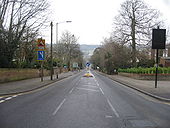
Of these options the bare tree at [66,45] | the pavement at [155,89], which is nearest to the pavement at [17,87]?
the pavement at [155,89]

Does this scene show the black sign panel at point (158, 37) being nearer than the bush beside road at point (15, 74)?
Yes

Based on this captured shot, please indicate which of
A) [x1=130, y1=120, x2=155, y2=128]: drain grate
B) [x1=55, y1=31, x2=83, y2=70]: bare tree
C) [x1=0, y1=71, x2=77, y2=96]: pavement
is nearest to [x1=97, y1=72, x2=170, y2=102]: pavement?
[x1=130, y1=120, x2=155, y2=128]: drain grate

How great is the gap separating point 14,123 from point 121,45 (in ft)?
109

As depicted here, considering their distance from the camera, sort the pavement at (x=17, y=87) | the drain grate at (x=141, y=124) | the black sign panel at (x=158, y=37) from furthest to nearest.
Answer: the black sign panel at (x=158, y=37), the pavement at (x=17, y=87), the drain grate at (x=141, y=124)

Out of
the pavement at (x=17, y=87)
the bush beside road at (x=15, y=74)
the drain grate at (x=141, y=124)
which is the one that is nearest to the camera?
the drain grate at (x=141, y=124)

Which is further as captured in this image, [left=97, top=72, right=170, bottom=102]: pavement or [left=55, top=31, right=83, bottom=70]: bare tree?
[left=55, top=31, right=83, bottom=70]: bare tree

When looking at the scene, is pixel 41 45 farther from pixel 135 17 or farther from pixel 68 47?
pixel 68 47

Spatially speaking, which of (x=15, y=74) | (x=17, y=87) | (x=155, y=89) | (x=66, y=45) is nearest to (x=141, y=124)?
(x=155, y=89)

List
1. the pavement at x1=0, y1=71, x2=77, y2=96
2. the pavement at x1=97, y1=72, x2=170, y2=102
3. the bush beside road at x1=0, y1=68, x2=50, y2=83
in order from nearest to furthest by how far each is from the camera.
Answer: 1. the pavement at x1=97, y1=72, x2=170, y2=102
2. the pavement at x1=0, y1=71, x2=77, y2=96
3. the bush beside road at x1=0, y1=68, x2=50, y2=83

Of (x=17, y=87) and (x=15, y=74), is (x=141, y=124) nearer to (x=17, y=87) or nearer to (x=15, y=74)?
(x=17, y=87)

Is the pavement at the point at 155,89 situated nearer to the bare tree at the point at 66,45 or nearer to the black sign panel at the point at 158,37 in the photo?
the black sign panel at the point at 158,37

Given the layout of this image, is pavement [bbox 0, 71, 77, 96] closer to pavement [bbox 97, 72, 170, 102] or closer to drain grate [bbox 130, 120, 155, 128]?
pavement [bbox 97, 72, 170, 102]

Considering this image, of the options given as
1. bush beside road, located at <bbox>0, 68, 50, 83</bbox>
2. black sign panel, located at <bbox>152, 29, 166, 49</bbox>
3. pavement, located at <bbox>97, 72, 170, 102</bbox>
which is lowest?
pavement, located at <bbox>97, 72, 170, 102</bbox>

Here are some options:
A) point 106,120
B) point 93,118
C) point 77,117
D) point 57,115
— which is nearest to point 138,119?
point 106,120
